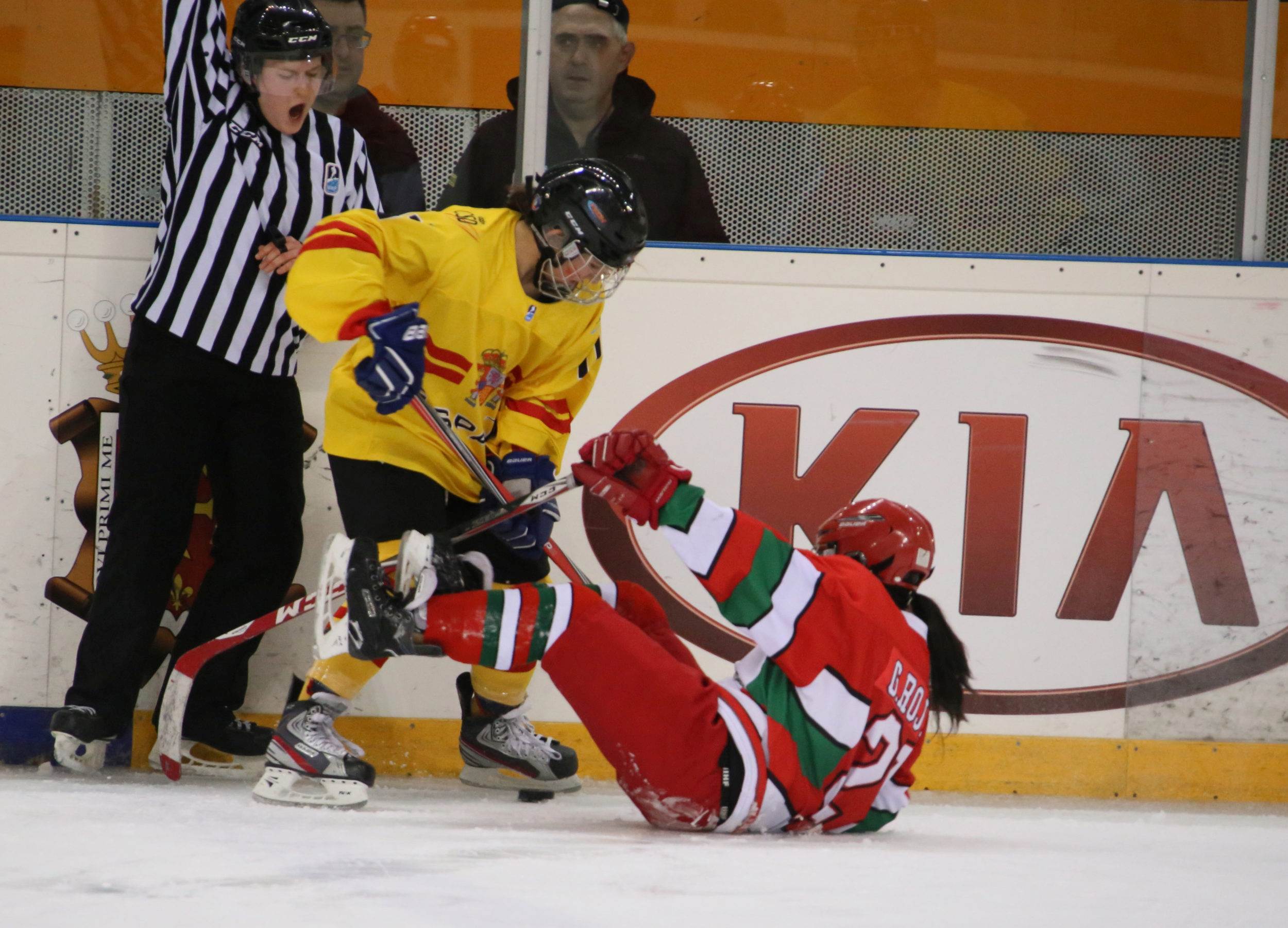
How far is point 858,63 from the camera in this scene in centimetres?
325

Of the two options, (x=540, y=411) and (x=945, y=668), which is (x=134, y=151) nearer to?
(x=540, y=411)

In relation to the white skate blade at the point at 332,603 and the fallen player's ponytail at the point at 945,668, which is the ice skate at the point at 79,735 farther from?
the fallen player's ponytail at the point at 945,668

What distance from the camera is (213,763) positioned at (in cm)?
290

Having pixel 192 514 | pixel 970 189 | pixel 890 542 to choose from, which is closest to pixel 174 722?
pixel 192 514

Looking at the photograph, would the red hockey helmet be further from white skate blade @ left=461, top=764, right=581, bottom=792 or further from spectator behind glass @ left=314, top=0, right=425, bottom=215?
spectator behind glass @ left=314, top=0, right=425, bottom=215

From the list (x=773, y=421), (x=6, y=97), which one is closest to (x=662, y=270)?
(x=773, y=421)

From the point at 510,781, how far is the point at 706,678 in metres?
0.88

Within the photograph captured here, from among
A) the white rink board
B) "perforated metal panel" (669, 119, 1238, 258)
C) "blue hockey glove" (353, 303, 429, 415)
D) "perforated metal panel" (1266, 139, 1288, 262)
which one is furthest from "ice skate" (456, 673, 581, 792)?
"perforated metal panel" (1266, 139, 1288, 262)

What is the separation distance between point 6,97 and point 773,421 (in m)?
1.98

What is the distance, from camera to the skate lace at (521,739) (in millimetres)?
2807

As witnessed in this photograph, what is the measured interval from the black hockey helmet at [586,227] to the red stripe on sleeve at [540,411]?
269 mm

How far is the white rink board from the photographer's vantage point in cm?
310

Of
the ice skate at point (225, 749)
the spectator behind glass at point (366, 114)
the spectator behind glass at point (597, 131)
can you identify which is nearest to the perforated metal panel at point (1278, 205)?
the spectator behind glass at point (597, 131)

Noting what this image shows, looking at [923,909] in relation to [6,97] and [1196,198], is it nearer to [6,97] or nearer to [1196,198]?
[1196,198]
